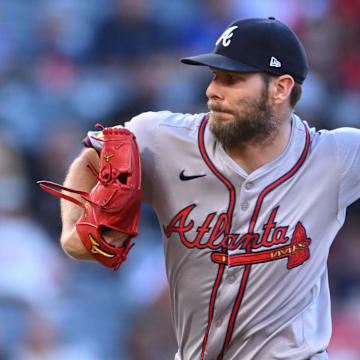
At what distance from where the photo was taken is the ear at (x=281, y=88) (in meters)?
2.89

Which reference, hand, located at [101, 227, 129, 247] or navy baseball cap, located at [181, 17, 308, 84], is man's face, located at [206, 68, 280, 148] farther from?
hand, located at [101, 227, 129, 247]

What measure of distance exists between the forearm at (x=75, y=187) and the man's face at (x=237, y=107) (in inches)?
18.4

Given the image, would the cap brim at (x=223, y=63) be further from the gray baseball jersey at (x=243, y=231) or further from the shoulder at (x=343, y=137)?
the shoulder at (x=343, y=137)

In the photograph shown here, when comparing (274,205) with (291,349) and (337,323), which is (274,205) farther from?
(337,323)

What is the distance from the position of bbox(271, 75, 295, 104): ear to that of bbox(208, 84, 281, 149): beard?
4cm

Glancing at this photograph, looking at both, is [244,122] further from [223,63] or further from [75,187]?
[75,187]

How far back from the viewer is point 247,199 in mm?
2891

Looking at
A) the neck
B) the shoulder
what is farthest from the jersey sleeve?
the neck

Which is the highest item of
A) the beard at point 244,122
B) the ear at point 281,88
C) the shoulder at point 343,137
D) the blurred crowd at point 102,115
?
the ear at point 281,88

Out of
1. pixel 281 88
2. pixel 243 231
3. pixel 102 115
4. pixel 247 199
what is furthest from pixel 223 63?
pixel 102 115

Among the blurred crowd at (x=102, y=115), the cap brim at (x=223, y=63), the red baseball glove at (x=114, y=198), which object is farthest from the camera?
the blurred crowd at (x=102, y=115)

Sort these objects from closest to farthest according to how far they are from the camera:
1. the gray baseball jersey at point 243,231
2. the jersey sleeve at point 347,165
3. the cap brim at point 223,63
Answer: the cap brim at point 223,63 < the gray baseball jersey at point 243,231 < the jersey sleeve at point 347,165

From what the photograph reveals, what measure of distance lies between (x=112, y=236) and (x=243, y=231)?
1.59 feet

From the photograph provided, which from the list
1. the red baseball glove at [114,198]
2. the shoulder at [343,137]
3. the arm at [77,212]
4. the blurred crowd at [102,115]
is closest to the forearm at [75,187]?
the arm at [77,212]
